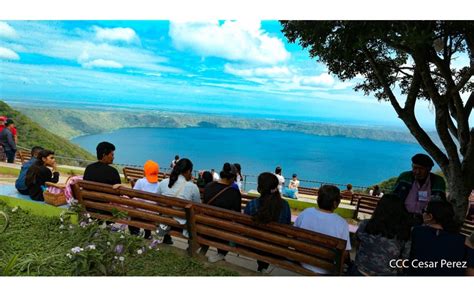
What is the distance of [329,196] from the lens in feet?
10.5

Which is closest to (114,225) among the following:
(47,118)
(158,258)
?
(158,258)

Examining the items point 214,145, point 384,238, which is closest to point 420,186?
point 384,238

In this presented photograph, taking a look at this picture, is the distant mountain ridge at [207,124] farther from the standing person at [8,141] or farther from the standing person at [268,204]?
the standing person at [268,204]

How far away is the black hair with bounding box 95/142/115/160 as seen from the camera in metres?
4.37

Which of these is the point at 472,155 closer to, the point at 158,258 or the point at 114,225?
the point at 158,258

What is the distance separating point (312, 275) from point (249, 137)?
7305 millimetres

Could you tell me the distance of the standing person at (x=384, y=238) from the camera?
299 cm

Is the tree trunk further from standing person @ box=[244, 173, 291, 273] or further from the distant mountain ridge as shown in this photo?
standing person @ box=[244, 173, 291, 273]

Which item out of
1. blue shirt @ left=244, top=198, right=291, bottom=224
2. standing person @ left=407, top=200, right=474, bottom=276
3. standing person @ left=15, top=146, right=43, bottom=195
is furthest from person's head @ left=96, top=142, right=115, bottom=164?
standing person @ left=407, top=200, right=474, bottom=276

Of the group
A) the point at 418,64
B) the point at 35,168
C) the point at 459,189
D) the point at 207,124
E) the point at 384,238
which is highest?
the point at 418,64

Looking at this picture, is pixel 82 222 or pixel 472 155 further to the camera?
pixel 472 155

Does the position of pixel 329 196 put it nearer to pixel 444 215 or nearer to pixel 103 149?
pixel 444 215

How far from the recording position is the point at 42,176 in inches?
207

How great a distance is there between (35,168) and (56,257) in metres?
2.05
